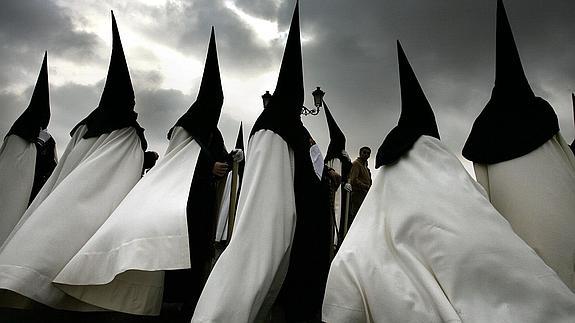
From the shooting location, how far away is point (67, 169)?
15.5 ft

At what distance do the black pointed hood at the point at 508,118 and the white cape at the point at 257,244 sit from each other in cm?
171

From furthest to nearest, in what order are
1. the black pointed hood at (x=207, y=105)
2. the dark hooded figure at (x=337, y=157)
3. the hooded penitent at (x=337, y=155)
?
1. the hooded penitent at (x=337, y=155)
2. the dark hooded figure at (x=337, y=157)
3. the black pointed hood at (x=207, y=105)

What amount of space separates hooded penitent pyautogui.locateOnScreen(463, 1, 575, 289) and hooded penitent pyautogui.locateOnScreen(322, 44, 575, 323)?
0.64m

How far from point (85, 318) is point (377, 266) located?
293cm

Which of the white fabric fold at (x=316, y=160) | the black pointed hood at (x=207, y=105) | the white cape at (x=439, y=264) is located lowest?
the white cape at (x=439, y=264)

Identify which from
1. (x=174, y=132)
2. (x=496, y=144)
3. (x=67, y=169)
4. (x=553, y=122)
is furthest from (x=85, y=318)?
(x=553, y=122)

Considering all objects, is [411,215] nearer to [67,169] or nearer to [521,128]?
[521,128]

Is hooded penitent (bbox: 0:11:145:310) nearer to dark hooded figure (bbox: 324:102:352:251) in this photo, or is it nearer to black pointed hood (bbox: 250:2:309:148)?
black pointed hood (bbox: 250:2:309:148)

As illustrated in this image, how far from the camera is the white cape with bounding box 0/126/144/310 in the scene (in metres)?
3.31

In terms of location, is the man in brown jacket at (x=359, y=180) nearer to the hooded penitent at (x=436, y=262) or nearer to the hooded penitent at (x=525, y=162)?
the hooded penitent at (x=525, y=162)

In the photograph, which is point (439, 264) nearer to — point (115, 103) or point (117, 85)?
point (115, 103)

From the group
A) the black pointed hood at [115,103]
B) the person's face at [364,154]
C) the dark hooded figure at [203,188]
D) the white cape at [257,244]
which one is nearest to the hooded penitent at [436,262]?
the white cape at [257,244]

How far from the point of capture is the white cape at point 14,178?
5.17m

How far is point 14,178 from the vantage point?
5.39 metres
